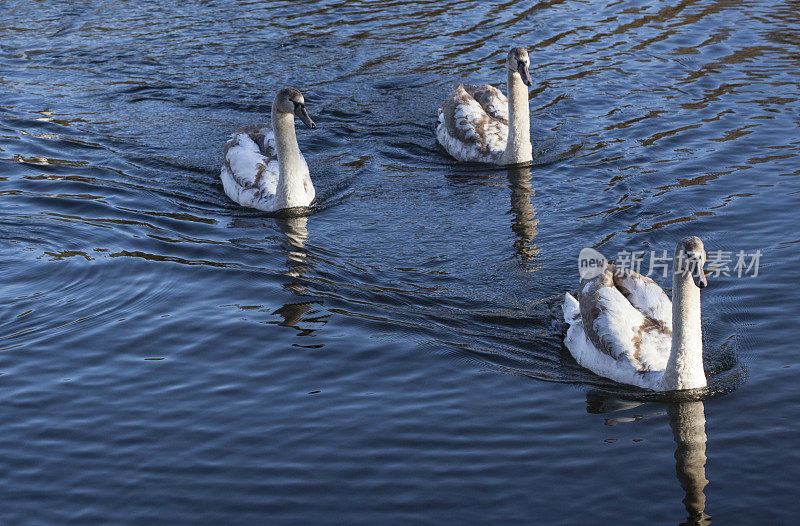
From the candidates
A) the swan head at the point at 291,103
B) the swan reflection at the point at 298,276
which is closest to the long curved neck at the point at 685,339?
the swan reflection at the point at 298,276

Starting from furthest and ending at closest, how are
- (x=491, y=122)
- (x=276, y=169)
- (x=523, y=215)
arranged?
1. (x=491, y=122)
2. (x=276, y=169)
3. (x=523, y=215)

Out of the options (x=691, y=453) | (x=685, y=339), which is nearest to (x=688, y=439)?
(x=691, y=453)

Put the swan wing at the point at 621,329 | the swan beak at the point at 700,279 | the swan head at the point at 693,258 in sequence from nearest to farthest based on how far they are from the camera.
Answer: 1. the swan beak at the point at 700,279
2. the swan head at the point at 693,258
3. the swan wing at the point at 621,329

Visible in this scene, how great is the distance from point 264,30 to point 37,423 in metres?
16.1

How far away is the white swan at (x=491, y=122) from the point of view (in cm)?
1711

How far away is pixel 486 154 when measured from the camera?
17.8 meters

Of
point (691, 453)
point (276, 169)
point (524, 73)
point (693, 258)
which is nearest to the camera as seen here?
point (691, 453)

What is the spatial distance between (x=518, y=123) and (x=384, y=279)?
5315 mm

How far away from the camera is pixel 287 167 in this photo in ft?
51.0

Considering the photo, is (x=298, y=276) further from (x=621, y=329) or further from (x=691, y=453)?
(x=691, y=453)

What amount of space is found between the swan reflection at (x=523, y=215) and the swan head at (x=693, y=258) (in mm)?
3567

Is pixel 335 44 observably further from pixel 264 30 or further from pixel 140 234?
pixel 140 234

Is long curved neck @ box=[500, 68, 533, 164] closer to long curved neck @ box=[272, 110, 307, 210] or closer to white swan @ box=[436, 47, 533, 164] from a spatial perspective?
white swan @ box=[436, 47, 533, 164]

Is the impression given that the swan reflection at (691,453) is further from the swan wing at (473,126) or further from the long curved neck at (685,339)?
the swan wing at (473,126)
